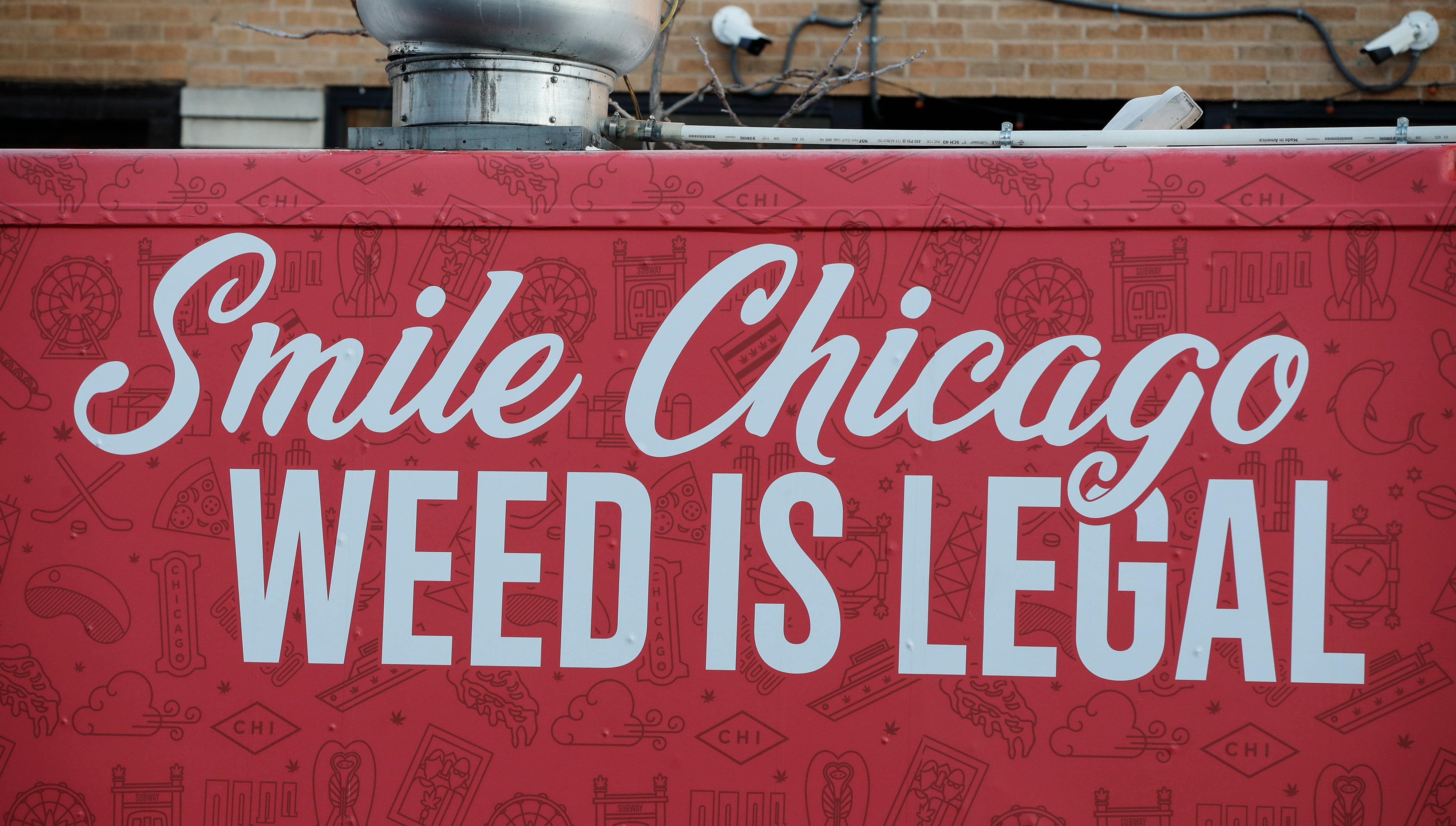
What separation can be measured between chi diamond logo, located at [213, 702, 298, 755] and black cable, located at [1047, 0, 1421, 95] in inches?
199

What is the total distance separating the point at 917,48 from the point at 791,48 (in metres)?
0.66

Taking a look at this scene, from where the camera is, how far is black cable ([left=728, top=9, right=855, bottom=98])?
220 inches

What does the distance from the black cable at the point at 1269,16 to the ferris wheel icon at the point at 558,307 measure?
4379 mm

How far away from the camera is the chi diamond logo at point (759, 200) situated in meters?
2.12

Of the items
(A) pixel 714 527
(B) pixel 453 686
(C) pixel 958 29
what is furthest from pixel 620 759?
(C) pixel 958 29

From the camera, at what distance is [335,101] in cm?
576

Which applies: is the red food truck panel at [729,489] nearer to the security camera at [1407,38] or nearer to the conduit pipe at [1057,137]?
the conduit pipe at [1057,137]

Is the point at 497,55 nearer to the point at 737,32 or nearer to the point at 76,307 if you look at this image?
the point at 76,307

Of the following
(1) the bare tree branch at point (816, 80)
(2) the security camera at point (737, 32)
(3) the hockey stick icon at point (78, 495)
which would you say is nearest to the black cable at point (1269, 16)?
(2) the security camera at point (737, 32)

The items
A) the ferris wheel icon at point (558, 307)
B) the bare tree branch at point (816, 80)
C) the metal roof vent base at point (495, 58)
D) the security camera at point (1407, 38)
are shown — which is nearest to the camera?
the ferris wheel icon at point (558, 307)

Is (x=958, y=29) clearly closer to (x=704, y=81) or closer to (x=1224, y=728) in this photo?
(x=704, y=81)

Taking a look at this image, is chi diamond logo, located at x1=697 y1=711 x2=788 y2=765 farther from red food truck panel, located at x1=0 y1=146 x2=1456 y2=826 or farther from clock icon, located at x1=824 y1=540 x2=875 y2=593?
clock icon, located at x1=824 y1=540 x2=875 y2=593

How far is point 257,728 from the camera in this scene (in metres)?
2.12

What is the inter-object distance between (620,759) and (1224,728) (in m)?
1.11
